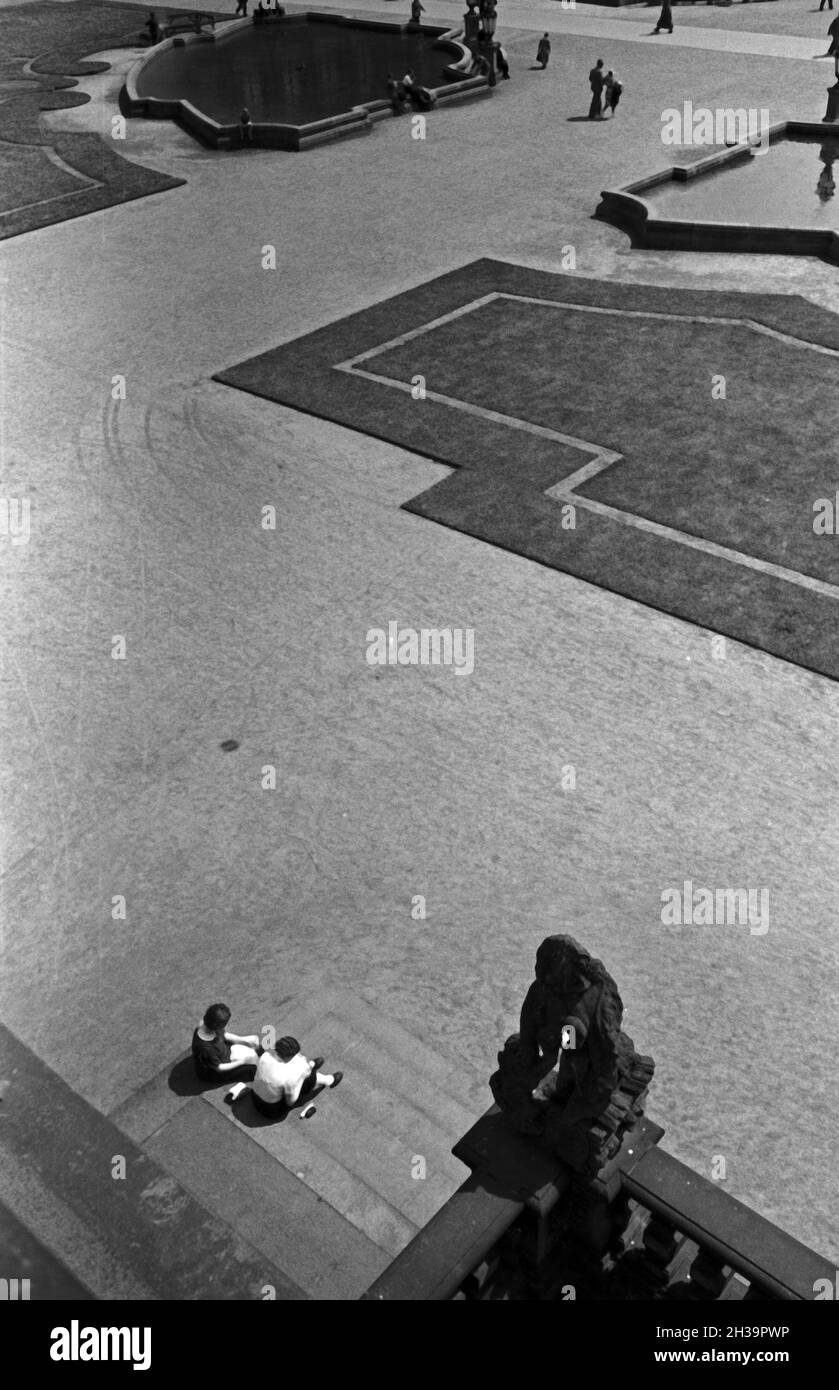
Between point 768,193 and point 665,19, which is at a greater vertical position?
point 665,19

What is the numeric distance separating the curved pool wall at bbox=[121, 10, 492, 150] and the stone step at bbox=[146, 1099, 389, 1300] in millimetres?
29711

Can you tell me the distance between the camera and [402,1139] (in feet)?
32.6

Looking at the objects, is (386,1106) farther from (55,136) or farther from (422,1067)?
(55,136)

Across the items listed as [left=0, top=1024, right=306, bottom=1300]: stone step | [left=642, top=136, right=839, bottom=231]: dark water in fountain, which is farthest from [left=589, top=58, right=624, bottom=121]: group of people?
[left=0, top=1024, right=306, bottom=1300]: stone step

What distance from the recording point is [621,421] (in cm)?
2014

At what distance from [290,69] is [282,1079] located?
39973 millimetres

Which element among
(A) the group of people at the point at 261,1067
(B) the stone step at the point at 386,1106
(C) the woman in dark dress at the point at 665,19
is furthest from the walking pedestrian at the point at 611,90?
(A) the group of people at the point at 261,1067

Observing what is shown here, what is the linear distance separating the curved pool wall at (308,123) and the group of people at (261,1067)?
2901cm

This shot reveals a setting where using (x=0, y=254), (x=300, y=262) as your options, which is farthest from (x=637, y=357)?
(x=0, y=254)

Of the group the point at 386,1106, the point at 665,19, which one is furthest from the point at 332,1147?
the point at 665,19

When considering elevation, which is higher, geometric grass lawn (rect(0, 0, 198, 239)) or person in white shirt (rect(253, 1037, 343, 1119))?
geometric grass lawn (rect(0, 0, 198, 239))

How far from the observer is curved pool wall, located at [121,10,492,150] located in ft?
113

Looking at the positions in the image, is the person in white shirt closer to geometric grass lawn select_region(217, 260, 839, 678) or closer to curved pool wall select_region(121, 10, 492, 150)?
geometric grass lawn select_region(217, 260, 839, 678)

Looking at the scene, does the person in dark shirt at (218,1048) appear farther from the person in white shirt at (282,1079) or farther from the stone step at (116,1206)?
the stone step at (116,1206)
